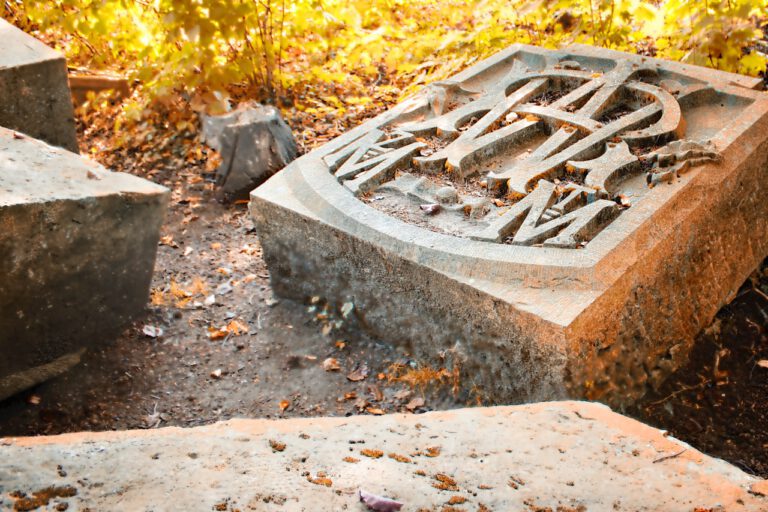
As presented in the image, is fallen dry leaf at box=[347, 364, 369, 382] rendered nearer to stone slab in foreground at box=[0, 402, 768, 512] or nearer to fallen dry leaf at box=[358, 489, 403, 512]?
stone slab in foreground at box=[0, 402, 768, 512]

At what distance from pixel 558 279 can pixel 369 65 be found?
151 inches

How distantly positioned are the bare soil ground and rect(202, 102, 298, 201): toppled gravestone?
876 millimetres

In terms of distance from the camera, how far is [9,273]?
3.07 m

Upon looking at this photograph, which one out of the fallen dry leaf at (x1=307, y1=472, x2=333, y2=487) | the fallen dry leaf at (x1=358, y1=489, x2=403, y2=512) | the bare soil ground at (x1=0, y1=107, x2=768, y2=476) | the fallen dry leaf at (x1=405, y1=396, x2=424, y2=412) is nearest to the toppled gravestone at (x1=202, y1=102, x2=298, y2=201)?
the bare soil ground at (x1=0, y1=107, x2=768, y2=476)

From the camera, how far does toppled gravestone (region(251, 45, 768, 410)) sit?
2875mm

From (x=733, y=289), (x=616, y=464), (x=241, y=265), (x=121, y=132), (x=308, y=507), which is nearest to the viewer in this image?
(x=308, y=507)

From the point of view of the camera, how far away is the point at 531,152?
Answer: 378 cm

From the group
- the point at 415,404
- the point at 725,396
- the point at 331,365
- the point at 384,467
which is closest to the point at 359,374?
the point at 331,365

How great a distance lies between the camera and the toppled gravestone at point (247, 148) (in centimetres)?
476

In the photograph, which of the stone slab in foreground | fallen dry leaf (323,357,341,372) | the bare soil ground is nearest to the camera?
the stone slab in foreground

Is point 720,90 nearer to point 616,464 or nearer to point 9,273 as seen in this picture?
point 616,464

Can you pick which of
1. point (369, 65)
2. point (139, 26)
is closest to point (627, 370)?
point (369, 65)

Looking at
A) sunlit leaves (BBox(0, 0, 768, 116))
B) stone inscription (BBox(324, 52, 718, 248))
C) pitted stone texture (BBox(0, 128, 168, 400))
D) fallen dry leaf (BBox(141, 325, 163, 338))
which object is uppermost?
sunlit leaves (BBox(0, 0, 768, 116))

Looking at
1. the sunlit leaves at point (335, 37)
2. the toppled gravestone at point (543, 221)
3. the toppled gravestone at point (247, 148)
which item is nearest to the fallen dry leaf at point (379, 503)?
the toppled gravestone at point (543, 221)
